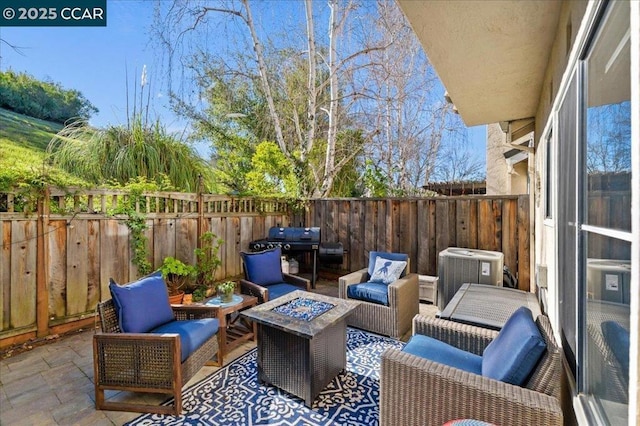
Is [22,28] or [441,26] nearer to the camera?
[441,26]

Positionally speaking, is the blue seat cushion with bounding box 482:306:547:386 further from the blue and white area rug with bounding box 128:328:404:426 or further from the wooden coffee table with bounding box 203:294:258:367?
the wooden coffee table with bounding box 203:294:258:367

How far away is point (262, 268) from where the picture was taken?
396cm

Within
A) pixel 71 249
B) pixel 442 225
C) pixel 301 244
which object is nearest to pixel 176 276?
pixel 71 249

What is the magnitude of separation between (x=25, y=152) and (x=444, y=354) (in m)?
6.55

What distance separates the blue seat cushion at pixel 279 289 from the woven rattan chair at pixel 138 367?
1448 mm

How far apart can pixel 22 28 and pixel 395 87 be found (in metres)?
7.53

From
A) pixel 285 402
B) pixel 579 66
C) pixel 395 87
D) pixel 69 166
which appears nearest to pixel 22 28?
pixel 69 166

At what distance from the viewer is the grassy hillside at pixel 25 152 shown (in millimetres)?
3129

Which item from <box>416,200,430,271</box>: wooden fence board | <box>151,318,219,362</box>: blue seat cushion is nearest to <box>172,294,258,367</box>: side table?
<box>151,318,219,362</box>: blue seat cushion

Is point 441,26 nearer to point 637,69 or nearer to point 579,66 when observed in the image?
point 579,66

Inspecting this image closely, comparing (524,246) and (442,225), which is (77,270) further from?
(524,246)

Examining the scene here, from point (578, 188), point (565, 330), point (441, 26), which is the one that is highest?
point (441, 26)

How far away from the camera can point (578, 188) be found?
1426 millimetres

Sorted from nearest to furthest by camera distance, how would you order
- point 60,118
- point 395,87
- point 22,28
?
point 22,28 < point 60,118 < point 395,87
